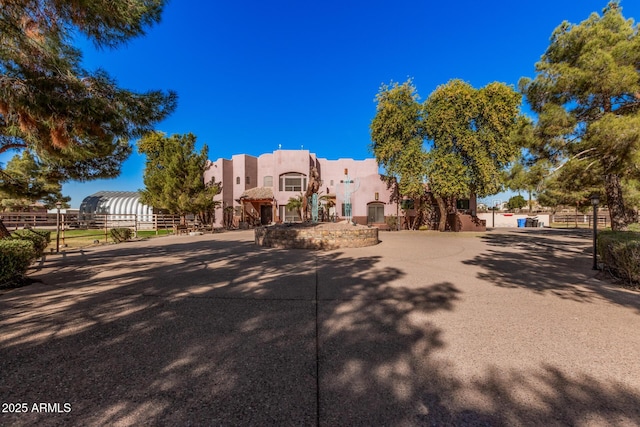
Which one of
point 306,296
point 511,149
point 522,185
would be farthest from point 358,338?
point 511,149

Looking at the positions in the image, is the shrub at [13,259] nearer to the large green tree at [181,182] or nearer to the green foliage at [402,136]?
the large green tree at [181,182]

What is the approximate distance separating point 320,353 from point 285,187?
26.5 metres

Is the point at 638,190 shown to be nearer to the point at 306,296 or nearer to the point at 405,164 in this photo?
the point at 405,164

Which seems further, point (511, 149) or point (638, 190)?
point (511, 149)

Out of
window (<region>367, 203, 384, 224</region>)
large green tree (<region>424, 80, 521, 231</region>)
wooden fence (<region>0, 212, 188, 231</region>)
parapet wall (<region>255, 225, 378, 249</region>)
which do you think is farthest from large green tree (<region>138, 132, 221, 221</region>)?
large green tree (<region>424, 80, 521, 231</region>)

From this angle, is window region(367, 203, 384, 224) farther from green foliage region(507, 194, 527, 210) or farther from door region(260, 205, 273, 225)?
green foliage region(507, 194, 527, 210)

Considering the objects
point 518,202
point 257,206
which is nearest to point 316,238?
point 257,206

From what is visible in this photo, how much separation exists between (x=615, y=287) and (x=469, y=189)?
1571 cm

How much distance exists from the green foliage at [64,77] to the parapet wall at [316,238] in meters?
7.51

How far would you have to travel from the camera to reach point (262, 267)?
789 cm

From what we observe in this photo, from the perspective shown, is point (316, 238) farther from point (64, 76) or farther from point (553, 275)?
point (64, 76)

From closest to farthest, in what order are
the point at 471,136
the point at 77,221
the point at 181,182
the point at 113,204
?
the point at 77,221
the point at 471,136
the point at 181,182
the point at 113,204

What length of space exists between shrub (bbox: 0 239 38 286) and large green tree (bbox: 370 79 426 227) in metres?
20.7

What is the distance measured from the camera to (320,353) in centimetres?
302
